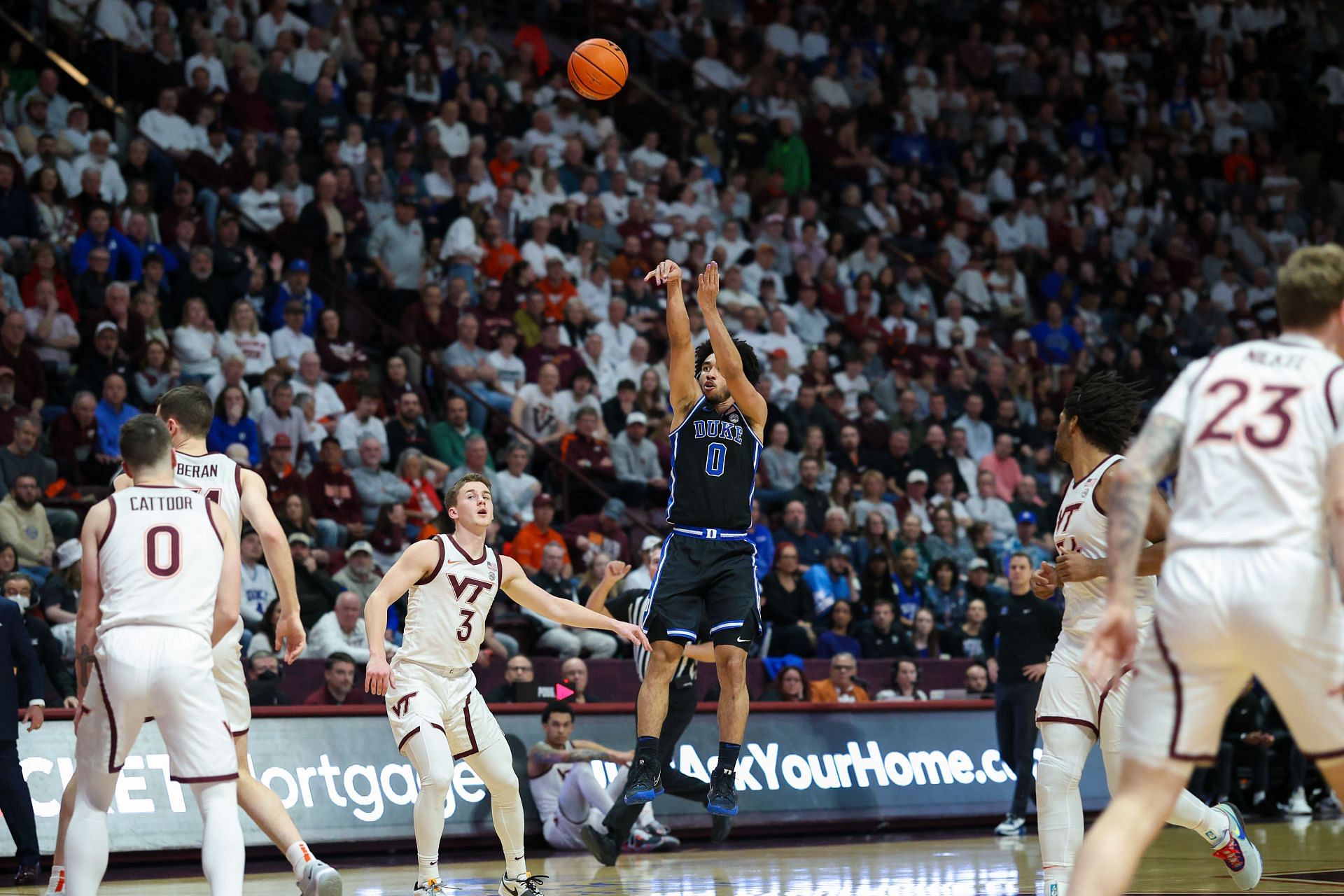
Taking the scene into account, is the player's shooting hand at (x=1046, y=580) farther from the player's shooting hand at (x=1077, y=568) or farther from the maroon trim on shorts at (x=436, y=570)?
the maroon trim on shorts at (x=436, y=570)

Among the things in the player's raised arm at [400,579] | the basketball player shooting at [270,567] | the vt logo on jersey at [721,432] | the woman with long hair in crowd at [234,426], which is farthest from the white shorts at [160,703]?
the woman with long hair in crowd at [234,426]

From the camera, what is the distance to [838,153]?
23.1 metres

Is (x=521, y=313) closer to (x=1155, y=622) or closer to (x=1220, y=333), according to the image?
(x=1220, y=333)

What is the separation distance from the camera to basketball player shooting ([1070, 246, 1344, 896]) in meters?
4.67

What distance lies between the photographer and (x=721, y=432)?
918 cm

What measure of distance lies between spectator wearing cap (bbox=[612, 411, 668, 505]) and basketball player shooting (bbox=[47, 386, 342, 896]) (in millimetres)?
9086

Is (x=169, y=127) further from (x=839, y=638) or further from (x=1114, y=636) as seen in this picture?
(x=1114, y=636)

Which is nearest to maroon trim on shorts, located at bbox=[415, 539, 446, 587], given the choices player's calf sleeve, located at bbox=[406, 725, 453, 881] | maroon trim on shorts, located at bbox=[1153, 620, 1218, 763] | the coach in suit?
player's calf sleeve, located at bbox=[406, 725, 453, 881]

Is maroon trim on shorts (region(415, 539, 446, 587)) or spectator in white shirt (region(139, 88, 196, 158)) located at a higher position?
spectator in white shirt (region(139, 88, 196, 158))

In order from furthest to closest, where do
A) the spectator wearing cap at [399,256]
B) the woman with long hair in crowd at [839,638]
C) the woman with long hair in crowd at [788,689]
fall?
the spectator wearing cap at [399,256] < the woman with long hair in crowd at [839,638] < the woman with long hair in crowd at [788,689]

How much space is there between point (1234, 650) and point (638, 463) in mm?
12405

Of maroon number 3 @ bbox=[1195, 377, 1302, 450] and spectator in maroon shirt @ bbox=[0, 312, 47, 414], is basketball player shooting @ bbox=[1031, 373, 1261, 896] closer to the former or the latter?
maroon number 3 @ bbox=[1195, 377, 1302, 450]

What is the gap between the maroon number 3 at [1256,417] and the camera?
4.83 metres

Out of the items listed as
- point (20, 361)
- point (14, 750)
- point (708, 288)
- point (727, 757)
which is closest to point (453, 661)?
point (727, 757)
